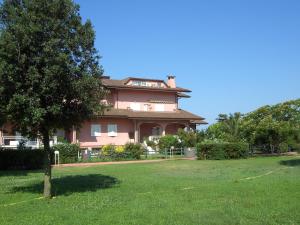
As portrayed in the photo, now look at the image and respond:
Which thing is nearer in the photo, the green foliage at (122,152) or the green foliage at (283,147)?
the green foliage at (122,152)

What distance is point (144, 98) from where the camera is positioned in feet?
166

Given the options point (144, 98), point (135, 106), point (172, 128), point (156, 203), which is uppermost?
point (144, 98)

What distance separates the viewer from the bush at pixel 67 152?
33188 millimetres

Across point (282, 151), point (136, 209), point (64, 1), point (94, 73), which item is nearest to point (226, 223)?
point (136, 209)

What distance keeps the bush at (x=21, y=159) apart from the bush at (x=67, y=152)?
4.08m

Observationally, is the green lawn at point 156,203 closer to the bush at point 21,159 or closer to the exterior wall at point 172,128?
the bush at point 21,159

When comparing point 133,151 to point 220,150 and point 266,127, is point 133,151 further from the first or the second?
point 266,127

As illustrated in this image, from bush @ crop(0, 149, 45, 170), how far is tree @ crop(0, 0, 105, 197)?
45.2ft

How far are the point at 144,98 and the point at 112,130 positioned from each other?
593cm

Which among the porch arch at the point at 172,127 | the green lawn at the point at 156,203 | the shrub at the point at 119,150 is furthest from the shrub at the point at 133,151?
the green lawn at the point at 156,203

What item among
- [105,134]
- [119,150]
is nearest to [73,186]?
[119,150]

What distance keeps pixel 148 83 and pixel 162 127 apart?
5375 mm

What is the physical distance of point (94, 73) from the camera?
1491 cm

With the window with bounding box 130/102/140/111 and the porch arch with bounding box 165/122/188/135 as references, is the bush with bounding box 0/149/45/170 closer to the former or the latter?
the window with bounding box 130/102/140/111
